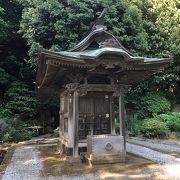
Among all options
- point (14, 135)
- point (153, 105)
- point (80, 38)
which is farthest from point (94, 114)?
point (153, 105)

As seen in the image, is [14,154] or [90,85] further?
[14,154]

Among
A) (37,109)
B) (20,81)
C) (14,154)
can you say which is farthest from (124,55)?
(20,81)

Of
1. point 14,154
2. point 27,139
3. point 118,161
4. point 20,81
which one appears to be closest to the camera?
point 118,161

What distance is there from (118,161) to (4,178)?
3.68m

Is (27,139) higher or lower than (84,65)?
lower

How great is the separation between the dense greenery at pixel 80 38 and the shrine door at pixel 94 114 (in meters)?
7.58

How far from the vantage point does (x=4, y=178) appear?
7406mm

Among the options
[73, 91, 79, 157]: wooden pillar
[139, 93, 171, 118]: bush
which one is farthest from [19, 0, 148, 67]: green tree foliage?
[73, 91, 79, 157]: wooden pillar

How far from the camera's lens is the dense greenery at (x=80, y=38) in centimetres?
1908

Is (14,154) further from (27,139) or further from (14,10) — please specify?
(14,10)

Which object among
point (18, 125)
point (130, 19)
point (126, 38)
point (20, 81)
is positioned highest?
point (130, 19)

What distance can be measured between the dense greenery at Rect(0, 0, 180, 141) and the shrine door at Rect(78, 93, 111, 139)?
758 centimetres

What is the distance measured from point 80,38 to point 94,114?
9494 millimetres

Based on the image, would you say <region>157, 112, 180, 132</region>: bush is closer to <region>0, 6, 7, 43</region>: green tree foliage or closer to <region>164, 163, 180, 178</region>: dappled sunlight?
<region>164, 163, 180, 178</region>: dappled sunlight
